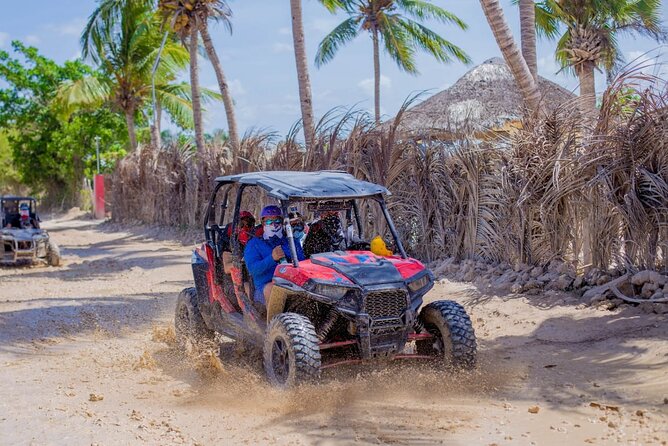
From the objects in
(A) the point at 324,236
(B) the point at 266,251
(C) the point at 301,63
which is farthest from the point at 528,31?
(B) the point at 266,251

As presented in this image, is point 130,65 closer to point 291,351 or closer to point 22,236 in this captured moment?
point 22,236

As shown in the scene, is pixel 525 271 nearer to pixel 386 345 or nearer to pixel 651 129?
pixel 651 129

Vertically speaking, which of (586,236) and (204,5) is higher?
(204,5)

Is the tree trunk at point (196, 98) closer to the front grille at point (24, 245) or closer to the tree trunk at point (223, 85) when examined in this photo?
the tree trunk at point (223, 85)

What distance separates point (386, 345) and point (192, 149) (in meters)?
18.3

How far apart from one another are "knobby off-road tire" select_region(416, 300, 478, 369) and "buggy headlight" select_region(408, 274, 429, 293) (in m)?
0.26

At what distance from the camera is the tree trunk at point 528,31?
11352 millimetres

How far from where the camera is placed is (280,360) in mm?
5762

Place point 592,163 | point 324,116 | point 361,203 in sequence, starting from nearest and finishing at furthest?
point 592,163 < point 361,203 < point 324,116

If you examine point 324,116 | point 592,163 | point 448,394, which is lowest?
point 448,394

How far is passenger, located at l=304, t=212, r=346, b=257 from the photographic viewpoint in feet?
21.7

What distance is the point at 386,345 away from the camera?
18.5 feet

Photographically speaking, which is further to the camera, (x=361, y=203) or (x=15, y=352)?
(x=361, y=203)

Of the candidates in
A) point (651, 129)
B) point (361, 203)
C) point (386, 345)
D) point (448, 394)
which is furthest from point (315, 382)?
point (361, 203)
